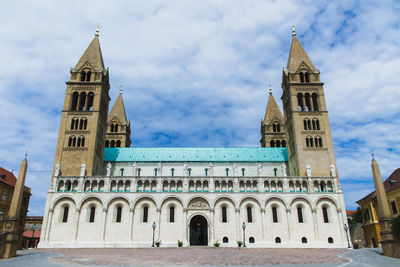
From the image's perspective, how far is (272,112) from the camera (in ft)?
232

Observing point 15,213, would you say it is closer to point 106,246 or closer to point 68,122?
point 106,246

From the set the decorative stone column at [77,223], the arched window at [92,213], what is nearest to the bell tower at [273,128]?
the arched window at [92,213]

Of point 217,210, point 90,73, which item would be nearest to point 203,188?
point 217,210

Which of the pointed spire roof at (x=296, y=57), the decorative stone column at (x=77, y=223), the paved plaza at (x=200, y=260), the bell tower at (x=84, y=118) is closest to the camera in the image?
the paved plaza at (x=200, y=260)

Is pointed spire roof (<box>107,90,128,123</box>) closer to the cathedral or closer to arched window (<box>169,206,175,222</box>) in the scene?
the cathedral

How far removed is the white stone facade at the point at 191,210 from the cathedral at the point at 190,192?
142 millimetres

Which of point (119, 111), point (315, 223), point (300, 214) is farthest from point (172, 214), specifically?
point (119, 111)

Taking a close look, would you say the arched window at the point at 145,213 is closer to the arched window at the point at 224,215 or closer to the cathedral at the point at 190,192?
the cathedral at the point at 190,192

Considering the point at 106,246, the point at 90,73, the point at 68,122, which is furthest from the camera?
the point at 90,73

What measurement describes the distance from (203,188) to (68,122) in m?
25.6

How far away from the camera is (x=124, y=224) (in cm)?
4356

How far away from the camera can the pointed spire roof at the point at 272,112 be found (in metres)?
69.5

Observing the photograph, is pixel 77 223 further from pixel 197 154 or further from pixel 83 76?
pixel 83 76

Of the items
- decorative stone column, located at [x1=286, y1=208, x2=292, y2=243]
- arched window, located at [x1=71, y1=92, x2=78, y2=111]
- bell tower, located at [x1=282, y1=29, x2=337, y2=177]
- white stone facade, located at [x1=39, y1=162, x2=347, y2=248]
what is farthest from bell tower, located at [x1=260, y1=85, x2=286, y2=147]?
arched window, located at [x1=71, y1=92, x2=78, y2=111]
